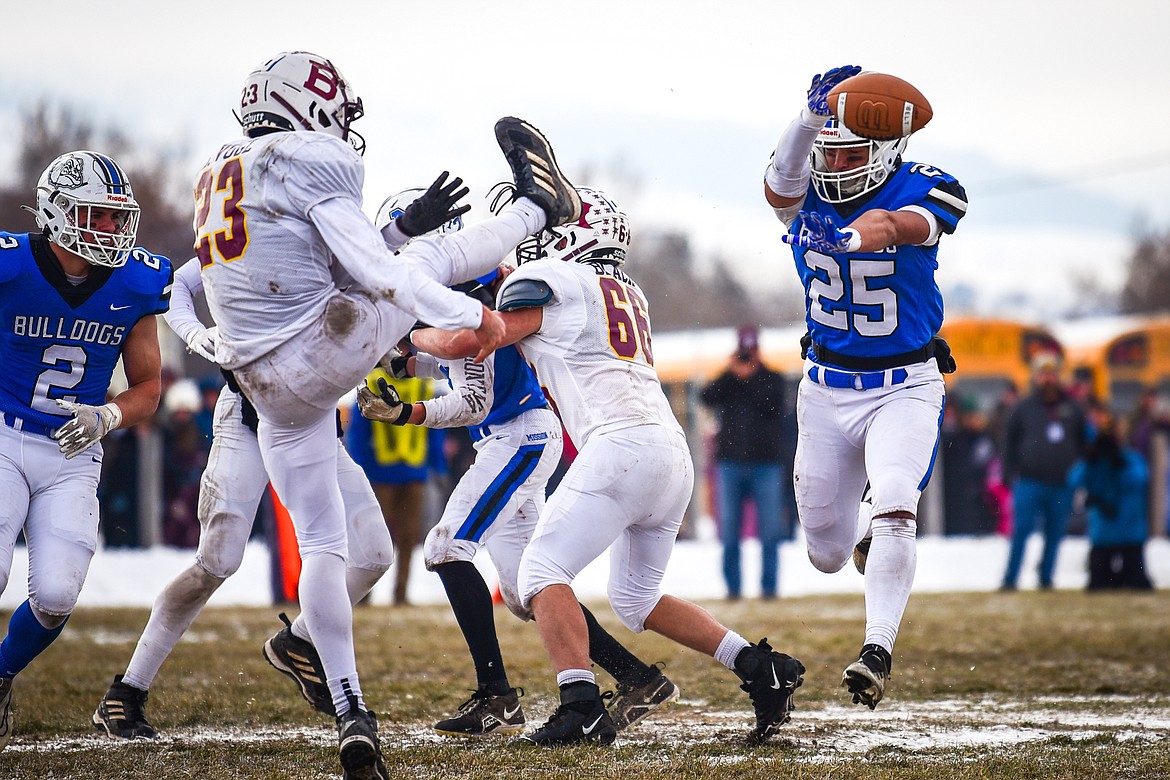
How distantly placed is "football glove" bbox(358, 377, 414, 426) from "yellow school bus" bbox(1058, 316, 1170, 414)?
625 inches

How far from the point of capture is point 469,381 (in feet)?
17.8

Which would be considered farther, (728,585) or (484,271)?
(728,585)

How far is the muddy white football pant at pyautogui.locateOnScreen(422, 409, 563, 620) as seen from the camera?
17.5ft

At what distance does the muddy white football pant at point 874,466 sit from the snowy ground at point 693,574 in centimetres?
656

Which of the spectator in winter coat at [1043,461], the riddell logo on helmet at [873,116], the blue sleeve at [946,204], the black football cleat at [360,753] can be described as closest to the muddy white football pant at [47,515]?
the black football cleat at [360,753]

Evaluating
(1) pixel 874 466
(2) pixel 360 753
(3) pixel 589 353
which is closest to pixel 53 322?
(3) pixel 589 353

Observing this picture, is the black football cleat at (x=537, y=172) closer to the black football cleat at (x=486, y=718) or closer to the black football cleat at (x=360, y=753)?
the black football cleat at (x=360, y=753)

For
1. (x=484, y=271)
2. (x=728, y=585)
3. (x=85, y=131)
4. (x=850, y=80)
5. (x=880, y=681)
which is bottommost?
(x=728, y=585)

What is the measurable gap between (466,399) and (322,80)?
152cm

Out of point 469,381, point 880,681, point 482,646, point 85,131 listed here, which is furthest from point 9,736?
point 85,131

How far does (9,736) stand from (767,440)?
6.98m

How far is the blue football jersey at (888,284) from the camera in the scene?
497 cm

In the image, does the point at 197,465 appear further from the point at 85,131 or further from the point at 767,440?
the point at 85,131

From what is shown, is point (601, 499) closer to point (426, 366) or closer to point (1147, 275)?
point (426, 366)
